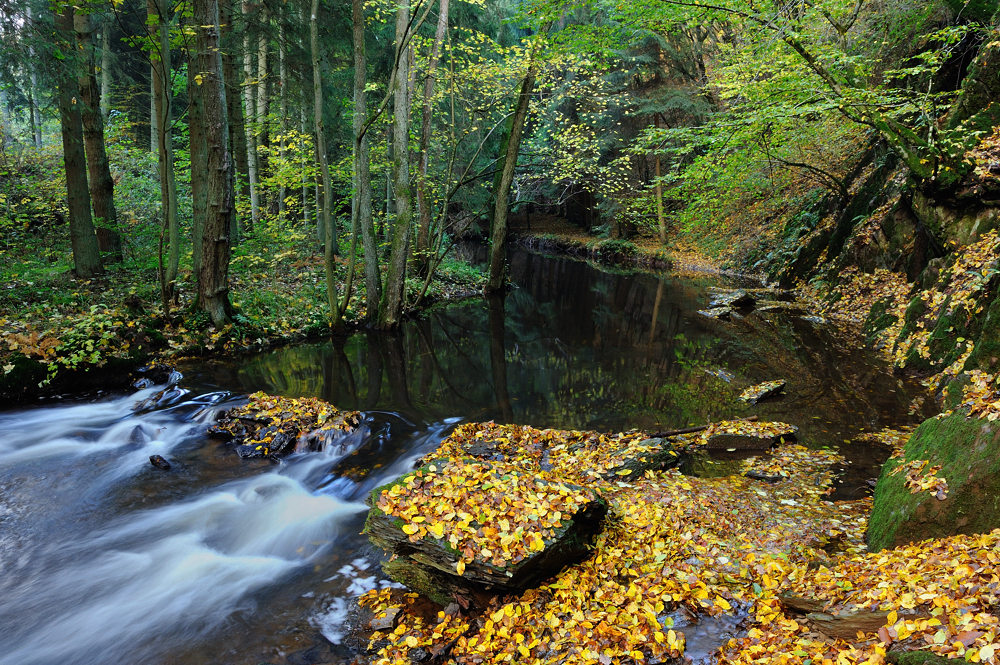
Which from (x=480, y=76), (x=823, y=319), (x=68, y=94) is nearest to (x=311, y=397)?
(x=68, y=94)

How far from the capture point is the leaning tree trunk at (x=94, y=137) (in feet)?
33.0

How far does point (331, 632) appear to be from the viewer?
4.10m

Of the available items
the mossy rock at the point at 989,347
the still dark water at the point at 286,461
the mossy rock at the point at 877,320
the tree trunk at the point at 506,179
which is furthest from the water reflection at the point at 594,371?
the tree trunk at the point at 506,179

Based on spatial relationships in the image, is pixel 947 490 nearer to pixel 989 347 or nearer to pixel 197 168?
pixel 989 347

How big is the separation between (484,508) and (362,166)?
9629 millimetres

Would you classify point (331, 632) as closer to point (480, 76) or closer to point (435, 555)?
point (435, 555)

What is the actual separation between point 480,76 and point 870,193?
11299 mm

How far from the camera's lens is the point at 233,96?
531 inches

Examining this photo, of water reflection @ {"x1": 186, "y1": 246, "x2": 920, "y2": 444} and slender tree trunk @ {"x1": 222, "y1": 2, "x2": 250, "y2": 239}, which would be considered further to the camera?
slender tree trunk @ {"x1": 222, "y1": 2, "x2": 250, "y2": 239}

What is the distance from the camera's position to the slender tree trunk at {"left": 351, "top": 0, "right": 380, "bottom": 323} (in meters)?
10.8

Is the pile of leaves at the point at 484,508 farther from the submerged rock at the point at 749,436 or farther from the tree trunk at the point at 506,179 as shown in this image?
the tree trunk at the point at 506,179

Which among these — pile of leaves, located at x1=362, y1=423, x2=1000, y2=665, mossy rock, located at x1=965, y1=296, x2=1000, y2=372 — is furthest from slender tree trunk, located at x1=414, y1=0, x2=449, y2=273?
mossy rock, located at x1=965, y1=296, x2=1000, y2=372

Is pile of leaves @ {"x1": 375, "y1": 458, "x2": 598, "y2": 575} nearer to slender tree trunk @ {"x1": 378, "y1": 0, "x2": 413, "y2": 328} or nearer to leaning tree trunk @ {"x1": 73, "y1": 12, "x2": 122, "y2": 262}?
slender tree trunk @ {"x1": 378, "y1": 0, "x2": 413, "y2": 328}

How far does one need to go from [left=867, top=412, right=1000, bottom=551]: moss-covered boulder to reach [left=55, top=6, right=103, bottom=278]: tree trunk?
44.6 ft
